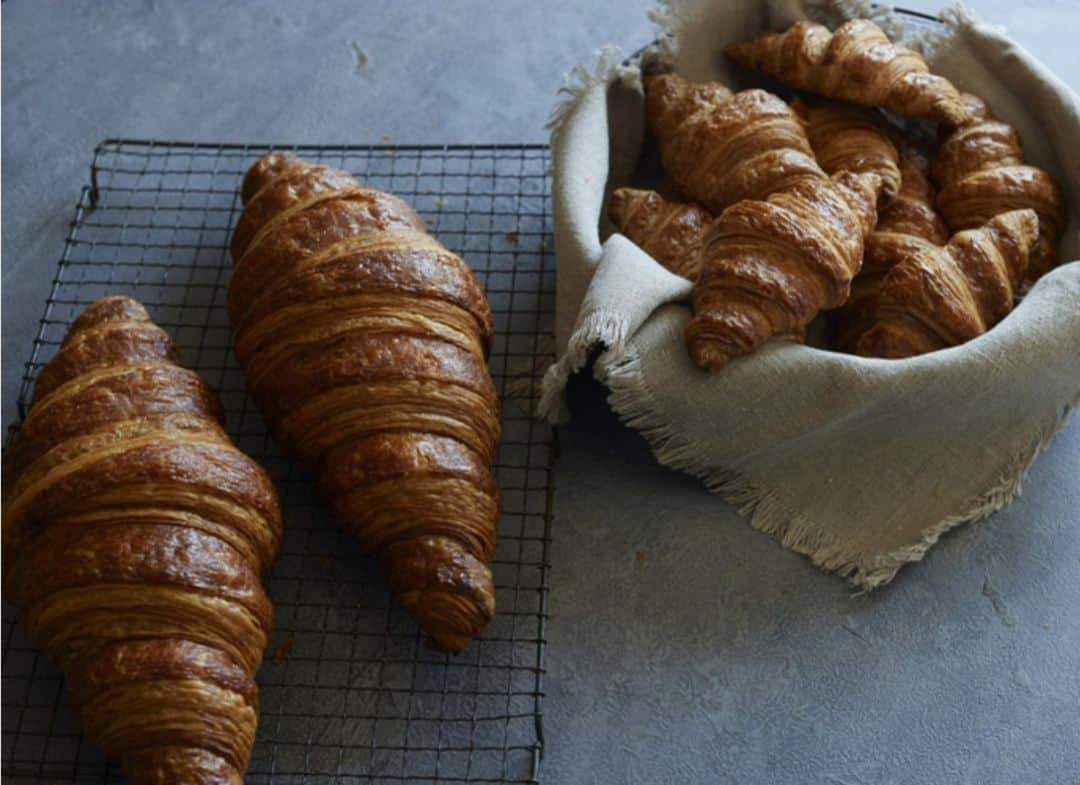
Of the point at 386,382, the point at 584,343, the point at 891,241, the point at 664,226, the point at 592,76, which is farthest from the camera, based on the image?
the point at 592,76

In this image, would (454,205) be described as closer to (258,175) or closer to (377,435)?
(258,175)

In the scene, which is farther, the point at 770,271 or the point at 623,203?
the point at 623,203

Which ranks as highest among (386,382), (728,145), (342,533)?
(728,145)

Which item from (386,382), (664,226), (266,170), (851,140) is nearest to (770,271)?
(664,226)

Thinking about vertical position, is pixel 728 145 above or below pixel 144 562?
above

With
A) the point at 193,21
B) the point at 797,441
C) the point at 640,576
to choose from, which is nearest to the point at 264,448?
the point at 640,576

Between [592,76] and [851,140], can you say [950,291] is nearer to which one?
[851,140]

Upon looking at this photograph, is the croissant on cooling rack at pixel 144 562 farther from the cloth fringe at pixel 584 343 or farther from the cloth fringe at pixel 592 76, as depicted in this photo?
the cloth fringe at pixel 592 76
